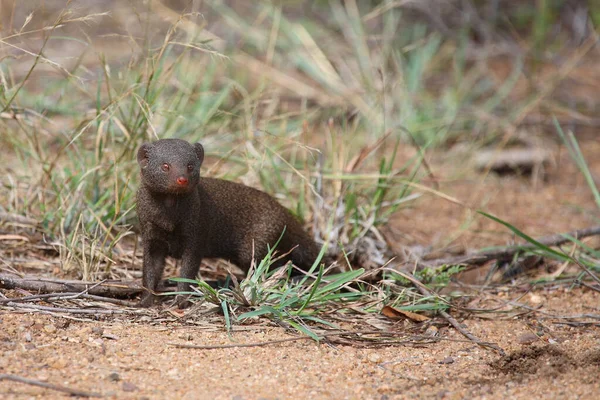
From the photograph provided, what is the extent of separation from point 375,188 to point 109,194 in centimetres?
147

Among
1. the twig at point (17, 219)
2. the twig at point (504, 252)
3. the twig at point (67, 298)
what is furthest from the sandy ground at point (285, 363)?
the twig at point (17, 219)

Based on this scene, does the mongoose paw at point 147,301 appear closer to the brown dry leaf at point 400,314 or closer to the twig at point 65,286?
the twig at point 65,286

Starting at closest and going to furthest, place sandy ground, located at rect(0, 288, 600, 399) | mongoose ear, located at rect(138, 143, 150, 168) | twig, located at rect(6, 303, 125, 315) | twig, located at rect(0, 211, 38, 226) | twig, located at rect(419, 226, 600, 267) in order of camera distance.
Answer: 1. sandy ground, located at rect(0, 288, 600, 399)
2. twig, located at rect(6, 303, 125, 315)
3. mongoose ear, located at rect(138, 143, 150, 168)
4. twig, located at rect(0, 211, 38, 226)
5. twig, located at rect(419, 226, 600, 267)

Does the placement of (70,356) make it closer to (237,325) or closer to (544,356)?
(237,325)

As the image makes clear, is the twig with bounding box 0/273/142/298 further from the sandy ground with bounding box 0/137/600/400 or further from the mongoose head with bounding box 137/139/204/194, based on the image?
the mongoose head with bounding box 137/139/204/194

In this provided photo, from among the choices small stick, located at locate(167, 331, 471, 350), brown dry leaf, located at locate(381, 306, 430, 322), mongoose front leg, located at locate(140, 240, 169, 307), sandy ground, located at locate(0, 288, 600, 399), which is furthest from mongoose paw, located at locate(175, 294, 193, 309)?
brown dry leaf, located at locate(381, 306, 430, 322)

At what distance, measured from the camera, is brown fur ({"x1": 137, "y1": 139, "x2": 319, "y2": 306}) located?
3.05 metres

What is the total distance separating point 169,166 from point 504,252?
191 centimetres

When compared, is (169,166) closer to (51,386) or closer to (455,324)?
(51,386)

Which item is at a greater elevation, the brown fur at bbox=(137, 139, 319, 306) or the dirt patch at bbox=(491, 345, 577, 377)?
the brown fur at bbox=(137, 139, 319, 306)

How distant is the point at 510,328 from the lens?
335 cm

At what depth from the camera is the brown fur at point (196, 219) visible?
3050 mm

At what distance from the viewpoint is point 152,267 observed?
3.32m

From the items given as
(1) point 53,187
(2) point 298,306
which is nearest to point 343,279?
(2) point 298,306
